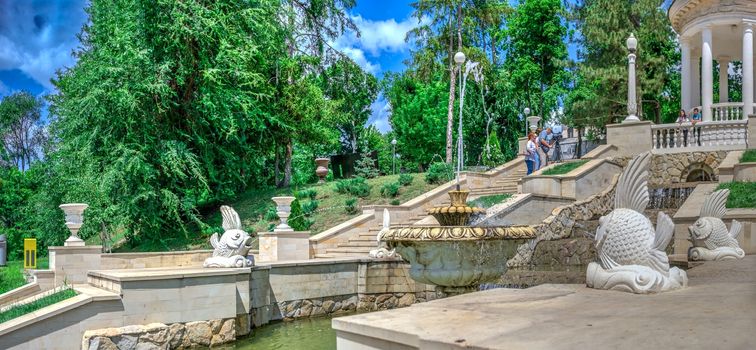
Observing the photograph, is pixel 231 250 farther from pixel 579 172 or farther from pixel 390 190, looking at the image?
pixel 390 190

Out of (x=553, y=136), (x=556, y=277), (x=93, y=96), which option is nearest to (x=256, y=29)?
(x=93, y=96)

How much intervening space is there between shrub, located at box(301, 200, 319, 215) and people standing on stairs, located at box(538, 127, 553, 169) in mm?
9039

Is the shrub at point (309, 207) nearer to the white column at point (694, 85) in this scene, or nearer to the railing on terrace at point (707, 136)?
the railing on terrace at point (707, 136)

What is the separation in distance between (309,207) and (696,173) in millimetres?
13971

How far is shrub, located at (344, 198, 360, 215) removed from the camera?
934 inches

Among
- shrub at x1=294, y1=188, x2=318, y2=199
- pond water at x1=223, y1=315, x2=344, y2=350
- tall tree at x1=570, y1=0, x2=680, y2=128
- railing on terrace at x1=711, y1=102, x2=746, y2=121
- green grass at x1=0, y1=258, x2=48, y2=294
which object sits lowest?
pond water at x1=223, y1=315, x2=344, y2=350

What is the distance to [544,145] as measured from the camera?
2350 cm

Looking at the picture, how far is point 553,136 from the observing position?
83.7ft

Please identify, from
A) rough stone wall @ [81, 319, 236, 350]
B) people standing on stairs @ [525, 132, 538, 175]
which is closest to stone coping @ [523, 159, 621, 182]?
people standing on stairs @ [525, 132, 538, 175]

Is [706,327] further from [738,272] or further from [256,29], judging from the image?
[256,29]

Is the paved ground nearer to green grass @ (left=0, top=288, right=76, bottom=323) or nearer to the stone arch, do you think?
green grass @ (left=0, top=288, right=76, bottom=323)

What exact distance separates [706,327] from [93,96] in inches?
901

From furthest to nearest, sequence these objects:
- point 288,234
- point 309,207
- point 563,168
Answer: point 309,207, point 563,168, point 288,234

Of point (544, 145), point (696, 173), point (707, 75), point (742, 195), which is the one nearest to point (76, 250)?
point (742, 195)
